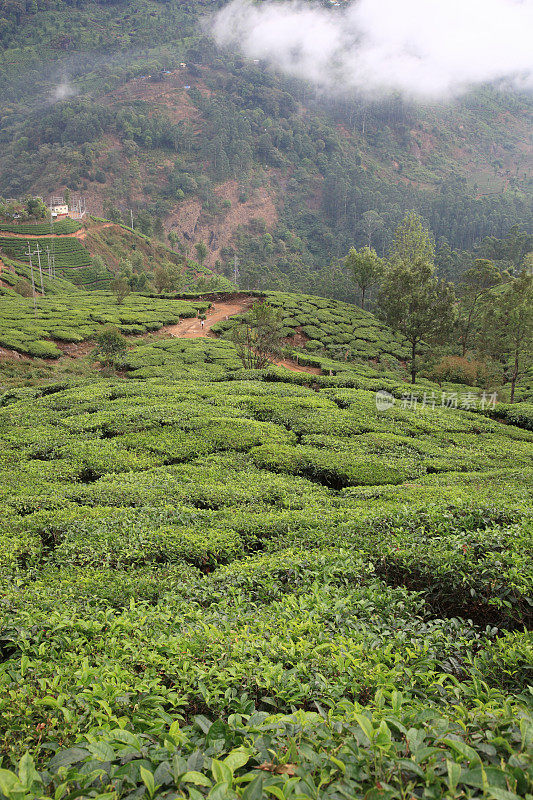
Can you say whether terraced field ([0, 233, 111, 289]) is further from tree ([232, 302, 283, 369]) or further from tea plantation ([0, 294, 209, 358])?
tree ([232, 302, 283, 369])

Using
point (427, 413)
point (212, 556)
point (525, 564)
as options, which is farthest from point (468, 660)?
point (427, 413)

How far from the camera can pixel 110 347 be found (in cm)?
2114

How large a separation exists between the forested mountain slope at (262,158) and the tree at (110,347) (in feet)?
232

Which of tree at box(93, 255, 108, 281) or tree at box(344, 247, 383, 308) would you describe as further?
tree at box(93, 255, 108, 281)

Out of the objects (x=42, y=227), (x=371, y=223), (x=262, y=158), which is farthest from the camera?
(x=262, y=158)

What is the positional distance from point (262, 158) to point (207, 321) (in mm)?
121038

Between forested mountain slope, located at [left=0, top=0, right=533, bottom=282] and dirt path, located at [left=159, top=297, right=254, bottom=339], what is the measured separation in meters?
52.4

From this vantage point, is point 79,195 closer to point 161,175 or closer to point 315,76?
point 161,175

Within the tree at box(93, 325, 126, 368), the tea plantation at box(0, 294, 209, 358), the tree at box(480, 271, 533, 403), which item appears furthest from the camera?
the tea plantation at box(0, 294, 209, 358)

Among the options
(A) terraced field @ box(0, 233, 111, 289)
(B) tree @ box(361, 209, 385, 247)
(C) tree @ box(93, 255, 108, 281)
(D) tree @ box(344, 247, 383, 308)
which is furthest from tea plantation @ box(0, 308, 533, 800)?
(B) tree @ box(361, 209, 385, 247)

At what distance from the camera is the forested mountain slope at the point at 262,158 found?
108 metres

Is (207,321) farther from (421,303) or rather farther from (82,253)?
(82,253)

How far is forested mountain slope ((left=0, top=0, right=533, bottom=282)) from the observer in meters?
108

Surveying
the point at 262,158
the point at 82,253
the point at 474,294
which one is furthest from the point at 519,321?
the point at 262,158
